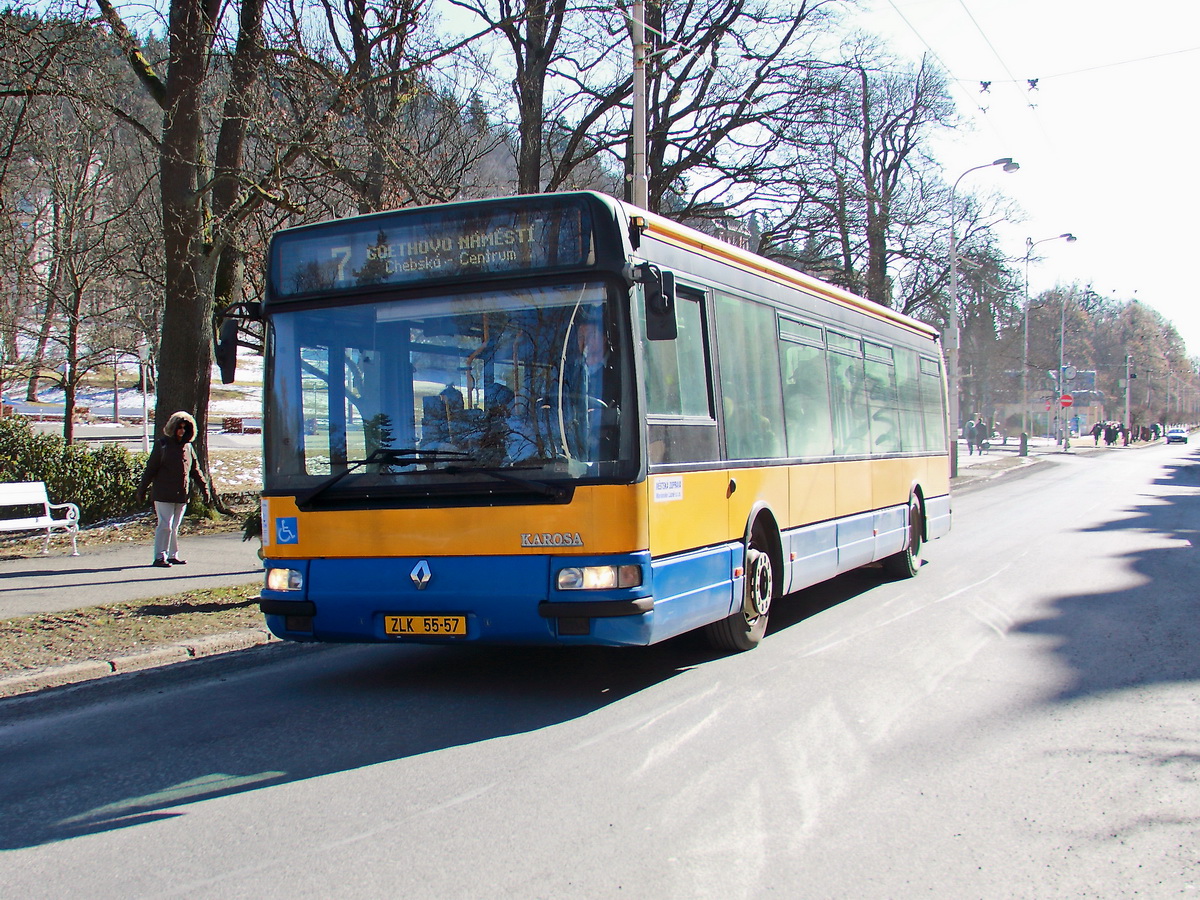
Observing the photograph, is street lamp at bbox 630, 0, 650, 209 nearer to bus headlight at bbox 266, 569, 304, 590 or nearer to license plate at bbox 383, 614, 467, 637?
bus headlight at bbox 266, 569, 304, 590

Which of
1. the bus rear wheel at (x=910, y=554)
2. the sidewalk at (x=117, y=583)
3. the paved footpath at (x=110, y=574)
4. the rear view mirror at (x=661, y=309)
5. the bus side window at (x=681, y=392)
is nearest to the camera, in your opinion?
the rear view mirror at (x=661, y=309)

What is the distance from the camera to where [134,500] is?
57.9 feet

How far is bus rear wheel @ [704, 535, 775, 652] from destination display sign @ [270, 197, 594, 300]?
2716 mm

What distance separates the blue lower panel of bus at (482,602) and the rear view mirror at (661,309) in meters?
1.26

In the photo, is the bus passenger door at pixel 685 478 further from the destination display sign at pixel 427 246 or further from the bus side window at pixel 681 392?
the destination display sign at pixel 427 246

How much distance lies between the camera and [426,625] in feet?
21.8

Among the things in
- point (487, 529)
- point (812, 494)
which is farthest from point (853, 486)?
point (487, 529)

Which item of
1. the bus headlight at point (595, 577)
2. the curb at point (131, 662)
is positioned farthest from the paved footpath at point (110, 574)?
the bus headlight at point (595, 577)

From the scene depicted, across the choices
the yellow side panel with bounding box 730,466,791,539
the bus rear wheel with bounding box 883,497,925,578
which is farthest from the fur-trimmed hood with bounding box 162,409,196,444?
the bus rear wheel with bounding box 883,497,925,578

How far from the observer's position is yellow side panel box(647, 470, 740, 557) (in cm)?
662

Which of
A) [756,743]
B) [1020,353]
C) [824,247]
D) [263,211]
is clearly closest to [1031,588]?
[756,743]

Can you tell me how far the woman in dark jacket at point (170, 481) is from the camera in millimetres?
13219

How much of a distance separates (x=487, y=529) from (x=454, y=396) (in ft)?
2.62

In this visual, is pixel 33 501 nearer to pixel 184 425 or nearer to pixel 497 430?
pixel 184 425
